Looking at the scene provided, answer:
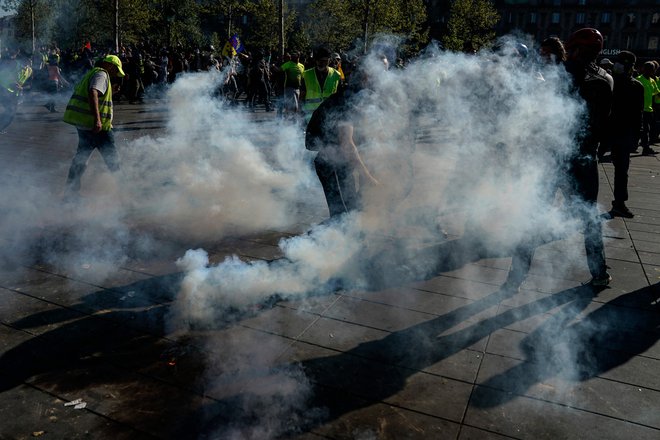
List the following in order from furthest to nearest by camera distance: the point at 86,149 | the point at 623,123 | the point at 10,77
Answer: the point at 10,77 < the point at 623,123 < the point at 86,149

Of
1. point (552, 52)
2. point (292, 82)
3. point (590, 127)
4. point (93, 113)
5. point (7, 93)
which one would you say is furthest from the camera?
point (292, 82)

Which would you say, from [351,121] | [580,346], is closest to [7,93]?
[351,121]

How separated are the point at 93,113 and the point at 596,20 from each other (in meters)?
73.6

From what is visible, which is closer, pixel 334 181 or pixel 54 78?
pixel 334 181

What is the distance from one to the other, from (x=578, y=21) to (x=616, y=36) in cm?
483

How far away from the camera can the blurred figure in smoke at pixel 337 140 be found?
433 centimetres

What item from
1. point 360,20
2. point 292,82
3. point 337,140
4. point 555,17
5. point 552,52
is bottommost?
point 337,140

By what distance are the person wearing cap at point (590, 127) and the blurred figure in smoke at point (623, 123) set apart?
2.90 meters

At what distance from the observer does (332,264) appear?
434 centimetres

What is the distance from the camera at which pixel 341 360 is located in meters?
3.20

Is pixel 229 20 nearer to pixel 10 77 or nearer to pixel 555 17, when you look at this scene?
pixel 10 77

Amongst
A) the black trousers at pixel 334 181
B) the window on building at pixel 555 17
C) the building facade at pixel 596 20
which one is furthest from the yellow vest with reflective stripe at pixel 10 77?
the window on building at pixel 555 17

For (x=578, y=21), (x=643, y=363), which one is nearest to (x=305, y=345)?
(x=643, y=363)

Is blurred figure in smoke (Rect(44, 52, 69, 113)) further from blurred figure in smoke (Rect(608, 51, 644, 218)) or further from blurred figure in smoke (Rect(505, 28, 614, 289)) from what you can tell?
blurred figure in smoke (Rect(505, 28, 614, 289))
